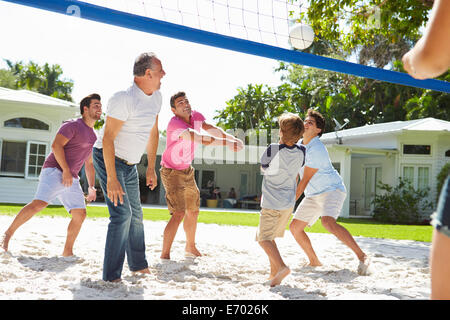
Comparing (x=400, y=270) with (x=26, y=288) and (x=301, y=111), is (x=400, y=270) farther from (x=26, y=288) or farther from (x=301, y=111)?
(x=301, y=111)

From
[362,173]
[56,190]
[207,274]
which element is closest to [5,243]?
[56,190]

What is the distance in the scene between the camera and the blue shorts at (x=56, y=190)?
4250mm

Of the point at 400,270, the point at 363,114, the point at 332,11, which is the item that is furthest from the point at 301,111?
the point at 400,270

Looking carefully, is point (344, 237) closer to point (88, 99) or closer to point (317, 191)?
point (317, 191)

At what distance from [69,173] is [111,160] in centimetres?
123

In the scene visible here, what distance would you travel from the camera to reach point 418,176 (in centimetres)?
1634

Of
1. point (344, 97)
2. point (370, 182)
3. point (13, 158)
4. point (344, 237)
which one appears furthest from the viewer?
point (344, 97)

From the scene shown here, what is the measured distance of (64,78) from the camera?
36.0 metres

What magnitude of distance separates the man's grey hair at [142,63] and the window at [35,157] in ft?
43.0

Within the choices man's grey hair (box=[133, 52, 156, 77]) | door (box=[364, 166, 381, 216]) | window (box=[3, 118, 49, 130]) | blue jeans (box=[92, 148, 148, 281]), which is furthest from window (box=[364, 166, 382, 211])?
man's grey hair (box=[133, 52, 156, 77])

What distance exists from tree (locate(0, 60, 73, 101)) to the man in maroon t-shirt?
29.5 metres

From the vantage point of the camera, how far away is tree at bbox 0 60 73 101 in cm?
3269

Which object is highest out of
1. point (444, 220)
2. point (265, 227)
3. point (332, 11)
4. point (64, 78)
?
point (64, 78)
